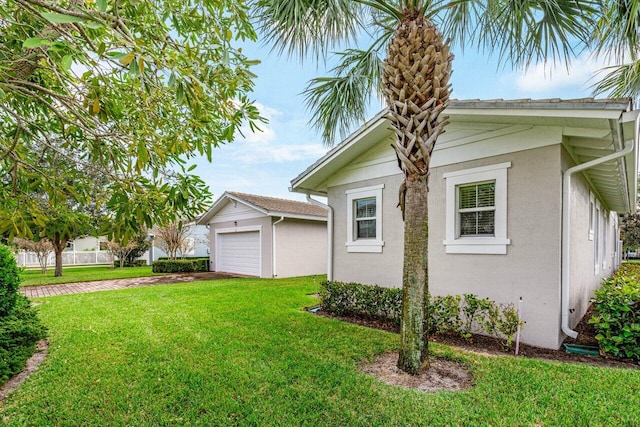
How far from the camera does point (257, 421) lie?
10.6ft

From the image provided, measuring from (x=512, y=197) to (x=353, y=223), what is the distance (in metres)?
3.95

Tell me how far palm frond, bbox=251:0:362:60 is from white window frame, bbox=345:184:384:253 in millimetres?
3668

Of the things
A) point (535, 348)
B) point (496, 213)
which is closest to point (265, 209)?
point (496, 213)

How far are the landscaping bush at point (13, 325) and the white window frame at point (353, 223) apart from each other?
6635mm

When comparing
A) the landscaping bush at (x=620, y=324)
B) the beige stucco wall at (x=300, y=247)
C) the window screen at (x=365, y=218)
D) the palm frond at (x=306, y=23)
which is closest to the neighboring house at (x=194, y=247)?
the beige stucco wall at (x=300, y=247)

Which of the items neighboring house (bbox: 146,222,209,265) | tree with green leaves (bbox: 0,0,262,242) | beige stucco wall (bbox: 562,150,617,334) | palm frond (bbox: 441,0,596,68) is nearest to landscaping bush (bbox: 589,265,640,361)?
beige stucco wall (bbox: 562,150,617,334)

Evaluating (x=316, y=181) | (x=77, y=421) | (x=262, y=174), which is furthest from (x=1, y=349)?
(x=262, y=174)

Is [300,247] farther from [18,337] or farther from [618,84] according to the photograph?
[618,84]

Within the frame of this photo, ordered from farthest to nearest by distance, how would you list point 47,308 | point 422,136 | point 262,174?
point 262,174 → point 47,308 → point 422,136

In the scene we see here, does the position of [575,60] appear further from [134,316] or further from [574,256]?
[134,316]

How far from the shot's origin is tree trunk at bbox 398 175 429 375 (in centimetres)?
419

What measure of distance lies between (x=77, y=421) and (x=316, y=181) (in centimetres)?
728

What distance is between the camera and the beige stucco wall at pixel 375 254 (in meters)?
7.66

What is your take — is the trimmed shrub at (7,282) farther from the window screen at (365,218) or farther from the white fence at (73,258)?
the white fence at (73,258)
